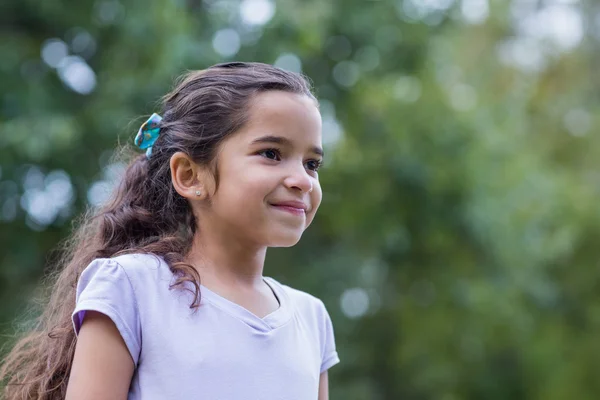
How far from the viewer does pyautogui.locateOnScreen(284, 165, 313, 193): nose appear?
72.5 inches

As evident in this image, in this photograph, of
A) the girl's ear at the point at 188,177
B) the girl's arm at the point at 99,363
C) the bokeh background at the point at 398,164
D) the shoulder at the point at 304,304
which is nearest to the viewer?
the girl's arm at the point at 99,363

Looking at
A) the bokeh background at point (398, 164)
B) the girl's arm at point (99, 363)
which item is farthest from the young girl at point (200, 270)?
the bokeh background at point (398, 164)

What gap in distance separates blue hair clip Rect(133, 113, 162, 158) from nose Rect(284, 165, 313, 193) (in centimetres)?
39

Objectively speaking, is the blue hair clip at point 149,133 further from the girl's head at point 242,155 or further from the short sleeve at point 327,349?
the short sleeve at point 327,349

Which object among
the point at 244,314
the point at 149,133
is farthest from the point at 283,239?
the point at 149,133

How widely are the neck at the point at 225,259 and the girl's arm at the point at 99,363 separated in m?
0.26

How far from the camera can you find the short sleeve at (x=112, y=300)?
5.57 ft

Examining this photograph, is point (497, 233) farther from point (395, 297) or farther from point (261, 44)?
point (261, 44)

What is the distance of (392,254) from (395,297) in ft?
3.79

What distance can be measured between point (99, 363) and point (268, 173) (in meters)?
0.50

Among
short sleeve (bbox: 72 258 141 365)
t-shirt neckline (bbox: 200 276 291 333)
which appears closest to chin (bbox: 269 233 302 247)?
t-shirt neckline (bbox: 200 276 291 333)

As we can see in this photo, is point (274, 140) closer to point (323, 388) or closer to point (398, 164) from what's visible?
point (323, 388)

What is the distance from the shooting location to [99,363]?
1685 millimetres

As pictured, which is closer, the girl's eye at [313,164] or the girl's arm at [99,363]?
the girl's arm at [99,363]
